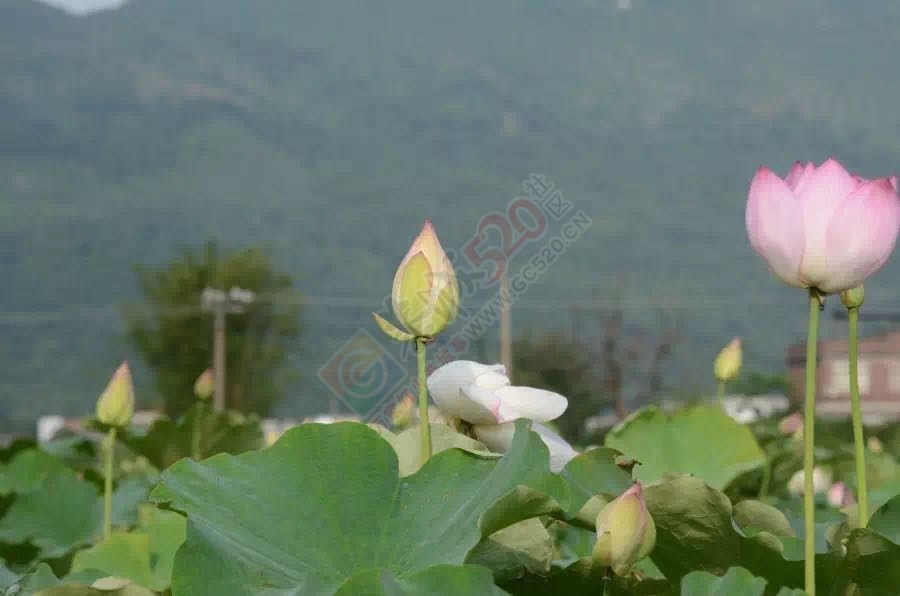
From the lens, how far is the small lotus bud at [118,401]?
1.39m

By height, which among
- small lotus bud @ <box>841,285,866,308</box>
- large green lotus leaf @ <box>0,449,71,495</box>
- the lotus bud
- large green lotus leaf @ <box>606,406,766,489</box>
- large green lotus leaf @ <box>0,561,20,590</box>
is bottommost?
the lotus bud

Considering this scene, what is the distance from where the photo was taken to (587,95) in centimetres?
12938

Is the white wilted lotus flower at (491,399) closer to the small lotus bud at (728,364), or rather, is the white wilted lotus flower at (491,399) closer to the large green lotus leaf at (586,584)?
the large green lotus leaf at (586,584)

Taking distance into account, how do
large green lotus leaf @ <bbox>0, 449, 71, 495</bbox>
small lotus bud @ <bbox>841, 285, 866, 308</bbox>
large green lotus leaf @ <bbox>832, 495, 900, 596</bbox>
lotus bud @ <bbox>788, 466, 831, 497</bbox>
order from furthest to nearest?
lotus bud @ <bbox>788, 466, 831, 497</bbox>, large green lotus leaf @ <bbox>0, 449, 71, 495</bbox>, small lotus bud @ <bbox>841, 285, 866, 308</bbox>, large green lotus leaf @ <bbox>832, 495, 900, 596</bbox>

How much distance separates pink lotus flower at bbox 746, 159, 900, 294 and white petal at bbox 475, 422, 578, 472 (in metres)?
0.17

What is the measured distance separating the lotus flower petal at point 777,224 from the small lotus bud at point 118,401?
0.96 metres

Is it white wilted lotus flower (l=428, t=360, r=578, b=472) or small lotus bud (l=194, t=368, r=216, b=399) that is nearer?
white wilted lotus flower (l=428, t=360, r=578, b=472)

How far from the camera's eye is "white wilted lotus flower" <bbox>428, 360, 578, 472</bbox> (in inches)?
26.1

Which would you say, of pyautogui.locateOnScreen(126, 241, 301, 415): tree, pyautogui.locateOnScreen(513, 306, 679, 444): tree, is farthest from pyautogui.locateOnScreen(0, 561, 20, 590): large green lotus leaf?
pyautogui.locateOnScreen(126, 241, 301, 415): tree

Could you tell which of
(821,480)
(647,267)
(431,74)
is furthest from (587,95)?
(821,480)

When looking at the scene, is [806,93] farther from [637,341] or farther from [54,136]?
[637,341]

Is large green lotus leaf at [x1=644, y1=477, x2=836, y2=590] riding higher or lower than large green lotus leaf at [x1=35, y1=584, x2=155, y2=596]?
higher

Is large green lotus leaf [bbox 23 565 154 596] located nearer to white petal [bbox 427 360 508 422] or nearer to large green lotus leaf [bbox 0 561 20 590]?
large green lotus leaf [bbox 0 561 20 590]

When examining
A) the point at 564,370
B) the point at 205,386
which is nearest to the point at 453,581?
the point at 205,386
